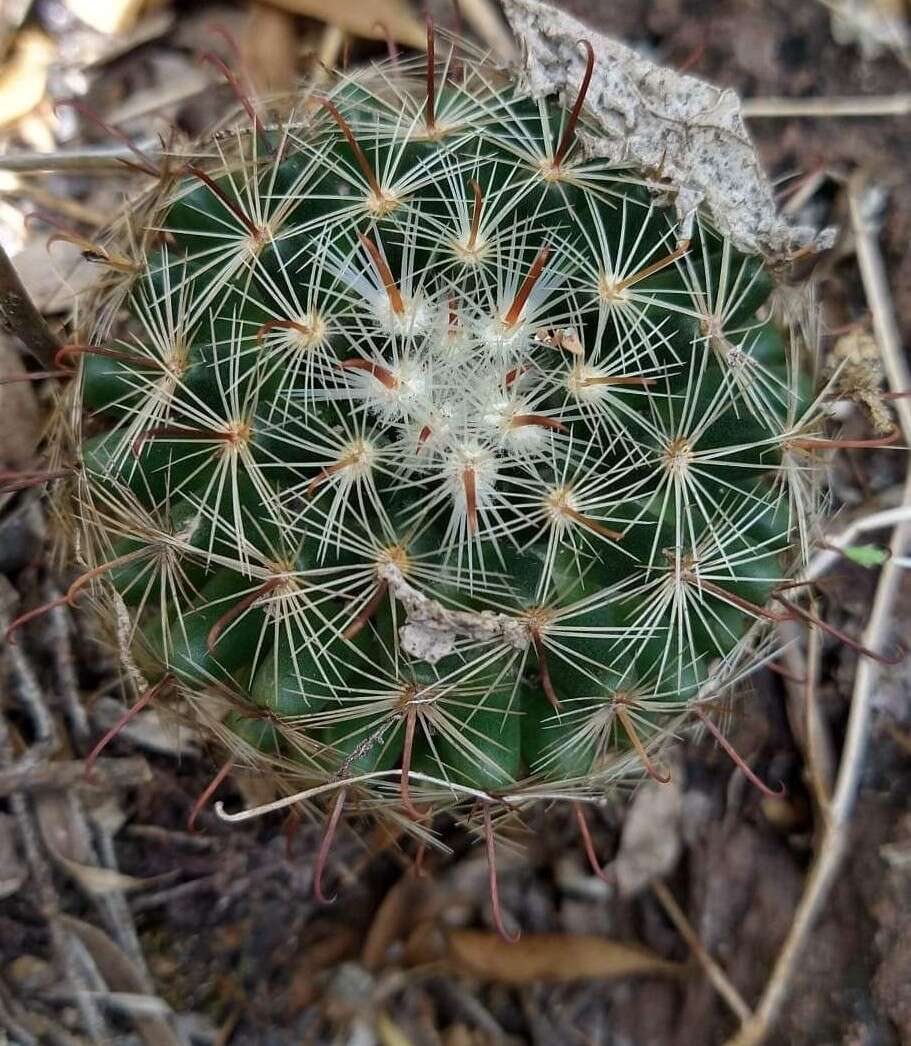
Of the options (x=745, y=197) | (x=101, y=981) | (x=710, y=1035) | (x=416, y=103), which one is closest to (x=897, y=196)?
(x=745, y=197)

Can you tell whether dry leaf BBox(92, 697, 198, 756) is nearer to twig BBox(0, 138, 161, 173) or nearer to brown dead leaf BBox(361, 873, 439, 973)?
brown dead leaf BBox(361, 873, 439, 973)

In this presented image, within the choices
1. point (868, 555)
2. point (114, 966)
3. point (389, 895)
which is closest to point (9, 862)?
point (114, 966)

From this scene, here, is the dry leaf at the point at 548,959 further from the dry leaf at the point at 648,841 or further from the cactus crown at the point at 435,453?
the cactus crown at the point at 435,453

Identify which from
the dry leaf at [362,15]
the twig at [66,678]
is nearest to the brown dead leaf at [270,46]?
the dry leaf at [362,15]

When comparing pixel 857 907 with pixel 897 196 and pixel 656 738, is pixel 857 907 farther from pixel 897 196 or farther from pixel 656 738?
pixel 897 196

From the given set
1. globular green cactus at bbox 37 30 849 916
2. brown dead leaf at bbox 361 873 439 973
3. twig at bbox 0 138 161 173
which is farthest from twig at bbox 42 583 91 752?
twig at bbox 0 138 161 173

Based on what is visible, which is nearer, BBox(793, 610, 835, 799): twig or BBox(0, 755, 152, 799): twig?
BBox(0, 755, 152, 799): twig
